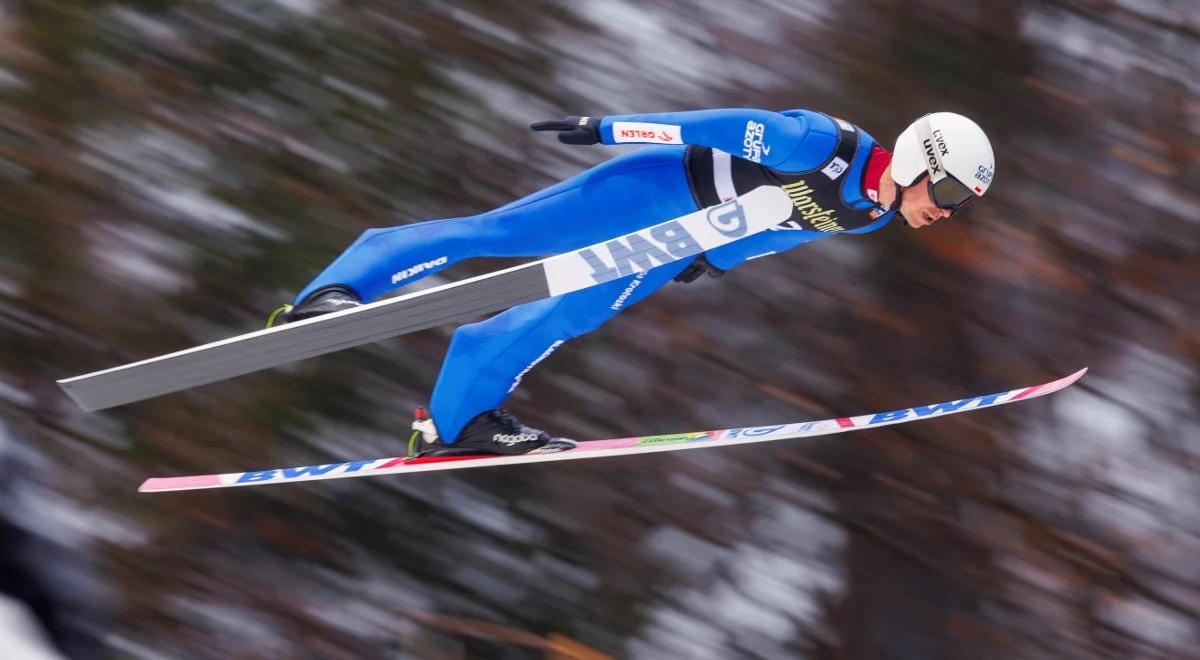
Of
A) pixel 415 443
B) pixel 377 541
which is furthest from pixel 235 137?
pixel 415 443

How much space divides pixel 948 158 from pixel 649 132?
0.65 m

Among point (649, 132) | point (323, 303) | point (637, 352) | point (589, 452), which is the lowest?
point (637, 352)

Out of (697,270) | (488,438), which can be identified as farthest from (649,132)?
(488,438)

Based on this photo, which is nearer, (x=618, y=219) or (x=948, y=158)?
(x=948, y=158)

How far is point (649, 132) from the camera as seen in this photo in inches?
131

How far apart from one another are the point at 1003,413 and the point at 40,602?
12.2 ft

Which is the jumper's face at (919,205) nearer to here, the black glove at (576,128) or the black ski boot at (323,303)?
the black glove at (576,128)

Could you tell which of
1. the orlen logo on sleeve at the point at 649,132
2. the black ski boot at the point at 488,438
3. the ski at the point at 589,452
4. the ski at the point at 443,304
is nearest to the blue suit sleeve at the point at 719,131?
the orlen logo on sleeve at the point at 649,132

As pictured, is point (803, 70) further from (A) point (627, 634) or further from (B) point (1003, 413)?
(A) point (627, 634)

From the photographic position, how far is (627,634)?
5707 millimetres

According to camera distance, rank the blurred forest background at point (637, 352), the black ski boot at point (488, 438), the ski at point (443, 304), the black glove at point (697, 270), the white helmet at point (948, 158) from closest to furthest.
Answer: the white helmet at point (948, 158), the ski at point (443, 304), the black glove at point (697, 270), the black ski boot at point (488, 438), the blurred forest background at point (637, 352)

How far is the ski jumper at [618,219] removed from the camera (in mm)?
3385

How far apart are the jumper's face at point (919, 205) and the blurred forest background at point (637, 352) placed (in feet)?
6.53

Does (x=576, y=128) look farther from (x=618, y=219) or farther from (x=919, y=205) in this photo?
(x=919, y=205)
